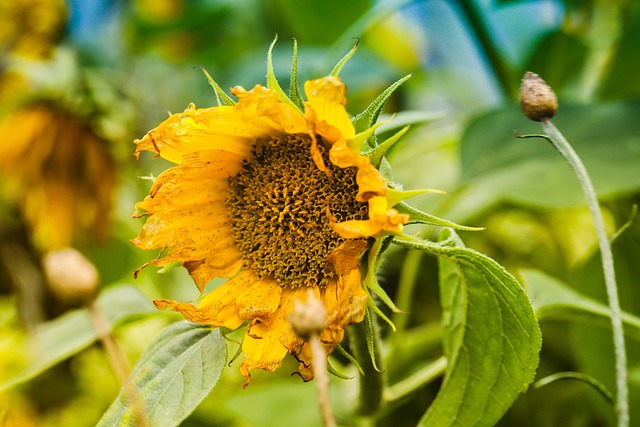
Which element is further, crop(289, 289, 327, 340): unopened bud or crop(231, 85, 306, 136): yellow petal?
crop(231, 85, 306, 136): yellow petal

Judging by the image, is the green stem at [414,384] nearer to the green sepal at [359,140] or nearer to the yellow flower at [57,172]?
the green sepal at [359,140]

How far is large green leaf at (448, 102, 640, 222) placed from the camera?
0.71 m

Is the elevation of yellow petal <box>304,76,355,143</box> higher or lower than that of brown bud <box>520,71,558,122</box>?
higher

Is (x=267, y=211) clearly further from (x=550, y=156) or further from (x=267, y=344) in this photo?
(x=550, y=156)

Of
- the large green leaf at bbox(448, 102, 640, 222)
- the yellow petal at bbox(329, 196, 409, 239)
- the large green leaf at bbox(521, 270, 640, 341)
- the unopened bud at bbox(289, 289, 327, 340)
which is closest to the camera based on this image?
the unopened bud at bbox(289, 289, 327, 340)

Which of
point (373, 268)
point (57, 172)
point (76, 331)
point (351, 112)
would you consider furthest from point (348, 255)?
point (57, 172)

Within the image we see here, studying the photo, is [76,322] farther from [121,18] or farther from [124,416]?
[121,18]

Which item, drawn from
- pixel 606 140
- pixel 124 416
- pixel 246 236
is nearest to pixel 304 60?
pixel 606 140

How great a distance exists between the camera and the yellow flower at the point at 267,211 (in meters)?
0.41

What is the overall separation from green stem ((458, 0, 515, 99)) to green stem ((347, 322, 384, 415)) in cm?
57

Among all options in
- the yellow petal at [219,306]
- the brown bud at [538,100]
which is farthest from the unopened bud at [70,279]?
the brown bud at [538,100]

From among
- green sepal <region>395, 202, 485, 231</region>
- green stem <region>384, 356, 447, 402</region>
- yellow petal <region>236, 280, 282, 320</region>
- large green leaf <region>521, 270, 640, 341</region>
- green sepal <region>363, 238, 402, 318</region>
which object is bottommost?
green stem <region>384, 356, 447, 402</region>

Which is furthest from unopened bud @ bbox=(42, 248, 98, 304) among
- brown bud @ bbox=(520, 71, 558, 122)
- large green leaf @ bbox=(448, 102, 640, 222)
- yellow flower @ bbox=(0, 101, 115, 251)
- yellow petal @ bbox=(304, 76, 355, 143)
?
yellow flower @ bbox=(0, 101, 115, 251)

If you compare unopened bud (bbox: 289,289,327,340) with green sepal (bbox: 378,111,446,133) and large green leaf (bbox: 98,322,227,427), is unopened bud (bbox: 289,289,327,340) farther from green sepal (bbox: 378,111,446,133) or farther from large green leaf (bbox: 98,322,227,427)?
green sepal (bbox: 378,111,446,133)
